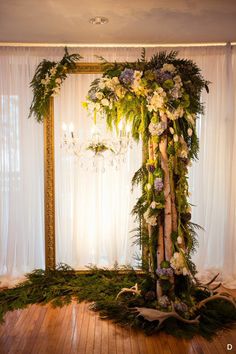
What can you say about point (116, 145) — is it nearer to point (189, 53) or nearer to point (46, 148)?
point (46, 148)

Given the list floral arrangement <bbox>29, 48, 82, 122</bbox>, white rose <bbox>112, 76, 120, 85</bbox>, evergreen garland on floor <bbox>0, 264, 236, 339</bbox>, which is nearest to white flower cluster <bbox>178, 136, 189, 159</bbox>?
white rose <bbox>112, 76, 120, 85</bbox>

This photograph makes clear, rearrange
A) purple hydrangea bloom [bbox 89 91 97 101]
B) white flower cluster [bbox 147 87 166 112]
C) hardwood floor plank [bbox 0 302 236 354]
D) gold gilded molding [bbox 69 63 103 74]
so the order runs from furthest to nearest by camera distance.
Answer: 1. gold gilded molding [bbox 69 63 103 74]
2. purple hydrangea bloom [bbox 89 91 97 101]
3. white flower cluster [bbox 147 87 166 112]
4. hardwood floor plank [bbox 0 302 236 354]

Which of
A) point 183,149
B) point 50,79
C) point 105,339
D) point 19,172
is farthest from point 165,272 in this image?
point 50,79

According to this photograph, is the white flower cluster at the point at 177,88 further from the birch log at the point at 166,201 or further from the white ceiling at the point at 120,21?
the white ceiling at the point at 120,21

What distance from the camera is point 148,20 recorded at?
3.33 metres

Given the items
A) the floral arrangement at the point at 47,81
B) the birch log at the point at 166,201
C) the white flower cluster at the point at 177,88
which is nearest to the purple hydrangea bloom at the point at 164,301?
the birch log at the point at 166,201

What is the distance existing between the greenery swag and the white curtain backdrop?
0.96 meters

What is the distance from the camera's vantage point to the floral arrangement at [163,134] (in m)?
2.99

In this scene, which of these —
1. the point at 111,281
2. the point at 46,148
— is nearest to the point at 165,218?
the point at 111,281

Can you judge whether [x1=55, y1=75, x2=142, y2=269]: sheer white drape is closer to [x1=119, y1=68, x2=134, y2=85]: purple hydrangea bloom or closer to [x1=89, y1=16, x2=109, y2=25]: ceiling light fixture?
[x1=89, y1=16, x2=109, y2=25]: ceiling light fixture

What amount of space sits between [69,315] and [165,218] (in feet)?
4.21

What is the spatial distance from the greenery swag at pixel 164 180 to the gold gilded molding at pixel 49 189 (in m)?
0.97

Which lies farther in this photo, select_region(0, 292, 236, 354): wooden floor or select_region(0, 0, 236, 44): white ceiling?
select_region(0, 0, 236, 44): white ceiling

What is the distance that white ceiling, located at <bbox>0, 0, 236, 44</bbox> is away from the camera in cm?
299
